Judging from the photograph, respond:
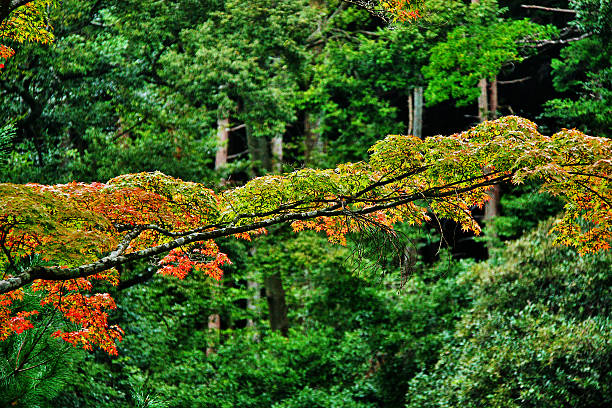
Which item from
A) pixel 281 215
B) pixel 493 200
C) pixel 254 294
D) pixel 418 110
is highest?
pixel 418 110

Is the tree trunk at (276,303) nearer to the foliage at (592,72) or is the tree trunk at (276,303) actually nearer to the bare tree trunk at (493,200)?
the bare tree trunk at (493,200)

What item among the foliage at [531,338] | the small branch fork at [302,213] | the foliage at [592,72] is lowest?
the foliage at [531,338]

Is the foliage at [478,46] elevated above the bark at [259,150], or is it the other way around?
the foliage at [478,46]

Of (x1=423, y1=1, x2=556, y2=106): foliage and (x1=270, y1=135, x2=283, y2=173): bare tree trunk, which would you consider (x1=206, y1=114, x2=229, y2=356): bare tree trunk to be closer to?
(x1=270, y1=135, x2=283, y2=173): bare tree trunk

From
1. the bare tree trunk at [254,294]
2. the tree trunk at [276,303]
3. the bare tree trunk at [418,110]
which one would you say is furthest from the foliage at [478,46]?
the bare tree trunk at [254,294]

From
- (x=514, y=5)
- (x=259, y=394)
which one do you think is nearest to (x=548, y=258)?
(x=259, y=394)

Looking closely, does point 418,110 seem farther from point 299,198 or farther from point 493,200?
point 299,198

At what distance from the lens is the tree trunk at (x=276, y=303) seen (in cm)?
1436

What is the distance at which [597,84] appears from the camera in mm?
13625

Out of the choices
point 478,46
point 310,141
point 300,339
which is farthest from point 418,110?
Result: point 300,339

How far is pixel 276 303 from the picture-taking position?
47.3 feet

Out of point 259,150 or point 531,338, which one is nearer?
point 531,338

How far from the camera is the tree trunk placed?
14.4 meters

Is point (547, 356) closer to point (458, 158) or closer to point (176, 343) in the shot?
point (458, 158)
